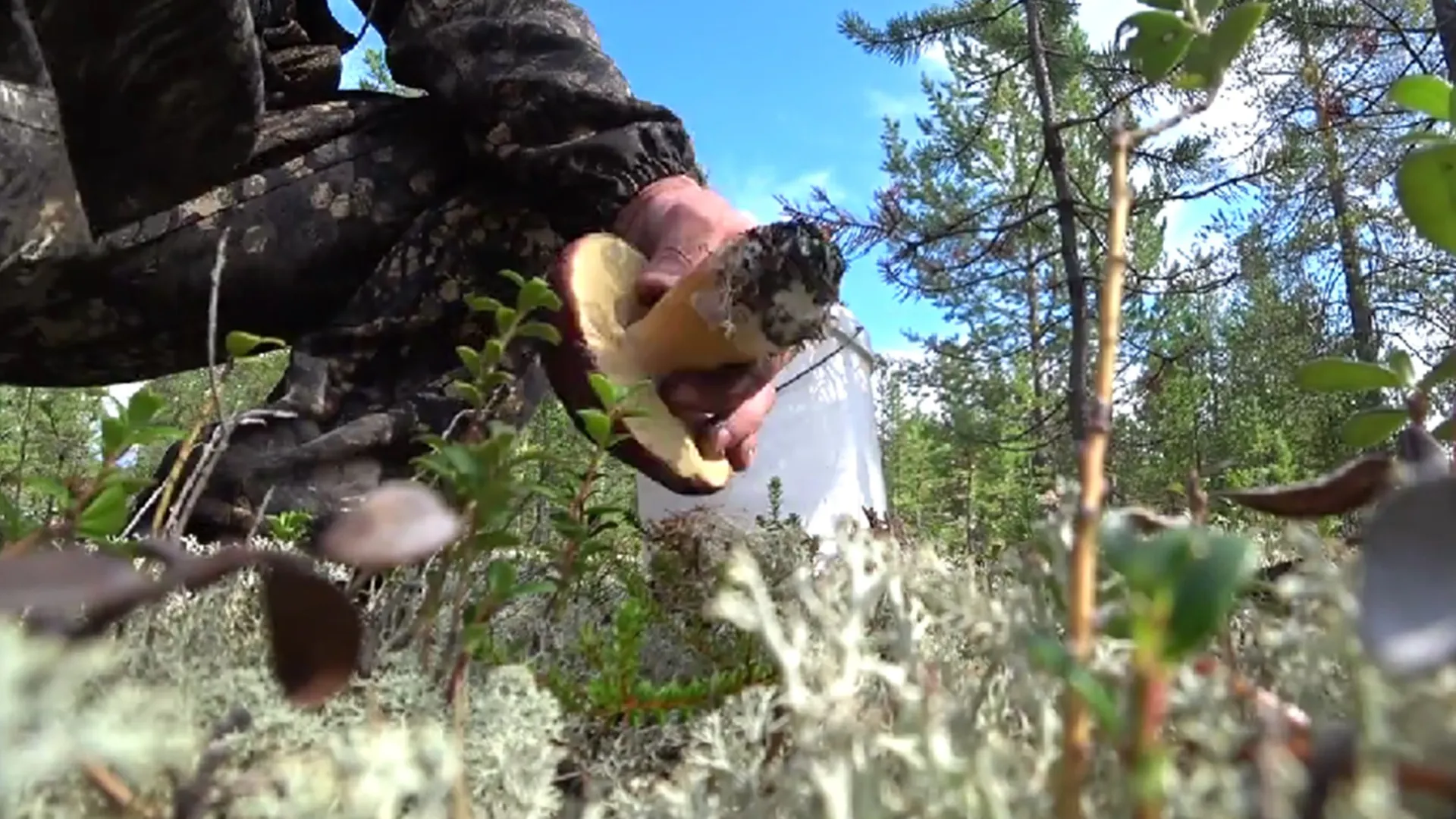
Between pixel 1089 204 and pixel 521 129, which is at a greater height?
pixel 1089 204

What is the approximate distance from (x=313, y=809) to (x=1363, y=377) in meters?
0.37

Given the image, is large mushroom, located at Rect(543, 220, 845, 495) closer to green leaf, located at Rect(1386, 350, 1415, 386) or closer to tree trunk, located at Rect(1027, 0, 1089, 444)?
green leaf, located at Rect(1386, 350, 1415, 386)

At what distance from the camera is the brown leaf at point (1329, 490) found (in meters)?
0.34

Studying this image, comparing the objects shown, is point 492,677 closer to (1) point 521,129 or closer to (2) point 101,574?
(2) point 101,574

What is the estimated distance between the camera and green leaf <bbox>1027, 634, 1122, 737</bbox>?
0.21m

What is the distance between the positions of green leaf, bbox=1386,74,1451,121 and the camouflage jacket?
66 centimetres

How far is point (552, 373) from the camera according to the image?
959 millimetres

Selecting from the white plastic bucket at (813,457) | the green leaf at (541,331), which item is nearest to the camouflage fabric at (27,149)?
the green leaf at (541,331)

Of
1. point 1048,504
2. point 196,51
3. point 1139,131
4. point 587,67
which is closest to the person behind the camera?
point 1139,131

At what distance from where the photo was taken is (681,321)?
90 centimetres

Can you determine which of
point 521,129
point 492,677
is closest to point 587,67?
point 521,129

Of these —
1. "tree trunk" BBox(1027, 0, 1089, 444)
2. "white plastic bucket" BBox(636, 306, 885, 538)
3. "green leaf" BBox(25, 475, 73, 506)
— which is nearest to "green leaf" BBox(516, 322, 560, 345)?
"green leaf" BBox(25, 475, 73, 506)

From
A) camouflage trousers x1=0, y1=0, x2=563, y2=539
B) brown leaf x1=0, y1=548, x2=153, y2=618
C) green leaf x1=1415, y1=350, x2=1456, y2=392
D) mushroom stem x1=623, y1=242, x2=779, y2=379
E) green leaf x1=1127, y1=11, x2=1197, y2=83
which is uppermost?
camouflage trousers x1=0, y1=0, x2=563, y2=539

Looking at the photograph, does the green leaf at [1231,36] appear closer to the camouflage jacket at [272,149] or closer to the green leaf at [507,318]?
the green leaf at [507,318]
